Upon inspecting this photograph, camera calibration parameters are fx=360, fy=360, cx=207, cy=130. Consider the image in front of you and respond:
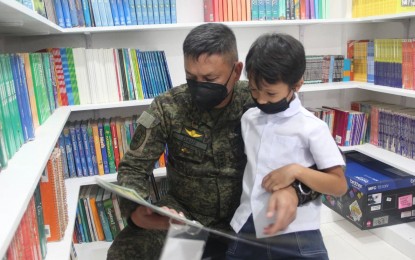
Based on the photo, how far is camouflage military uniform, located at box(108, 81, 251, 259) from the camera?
1260 mm

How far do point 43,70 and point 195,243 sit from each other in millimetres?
982

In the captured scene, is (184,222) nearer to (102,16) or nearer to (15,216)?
(15,216)

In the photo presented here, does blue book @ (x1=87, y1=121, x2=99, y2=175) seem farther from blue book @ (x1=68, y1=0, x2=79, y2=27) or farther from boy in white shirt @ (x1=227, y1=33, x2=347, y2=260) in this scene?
boy in white shirt @ (x1=227, y1=33, x2=347, y2=260)

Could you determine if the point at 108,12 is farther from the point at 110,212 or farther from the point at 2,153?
the point at 2,153

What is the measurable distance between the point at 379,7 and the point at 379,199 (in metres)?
1.17

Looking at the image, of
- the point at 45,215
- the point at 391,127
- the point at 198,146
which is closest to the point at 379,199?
the point at 391,127

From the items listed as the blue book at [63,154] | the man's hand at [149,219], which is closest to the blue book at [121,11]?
the blue book at [63,154]

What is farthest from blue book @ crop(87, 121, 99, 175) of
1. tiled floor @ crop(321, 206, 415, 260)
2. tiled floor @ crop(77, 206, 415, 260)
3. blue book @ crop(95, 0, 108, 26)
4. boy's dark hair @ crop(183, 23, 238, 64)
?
tiled floor @ crop(321, 206, 415, 260)

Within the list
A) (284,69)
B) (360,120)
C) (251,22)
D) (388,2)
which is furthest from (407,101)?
(284,69)

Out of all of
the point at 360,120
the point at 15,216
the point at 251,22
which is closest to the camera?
the point at 15,216

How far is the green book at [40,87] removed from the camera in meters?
1.29

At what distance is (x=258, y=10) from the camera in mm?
2160

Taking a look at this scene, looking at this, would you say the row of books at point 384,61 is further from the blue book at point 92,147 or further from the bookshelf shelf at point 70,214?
the blue book at point 92,147

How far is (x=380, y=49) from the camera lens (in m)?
2.27
